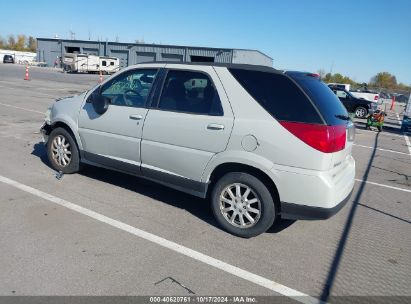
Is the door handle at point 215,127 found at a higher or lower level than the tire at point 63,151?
higher

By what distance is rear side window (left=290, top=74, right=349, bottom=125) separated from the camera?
12.2 ft

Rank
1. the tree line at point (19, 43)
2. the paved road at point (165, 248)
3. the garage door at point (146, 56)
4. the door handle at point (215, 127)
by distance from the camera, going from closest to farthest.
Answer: the paved road at point (165, 248) → the door handle at point (215, 127) → the garage door at point (146, 56) → the tree line at point (19, 43)

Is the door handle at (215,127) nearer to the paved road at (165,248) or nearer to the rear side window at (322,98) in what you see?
the rear side window at (322,98)

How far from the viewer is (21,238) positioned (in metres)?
3.64

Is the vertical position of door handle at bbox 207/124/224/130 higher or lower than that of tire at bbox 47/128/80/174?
higher

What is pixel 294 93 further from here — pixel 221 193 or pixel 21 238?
pixel 21 238

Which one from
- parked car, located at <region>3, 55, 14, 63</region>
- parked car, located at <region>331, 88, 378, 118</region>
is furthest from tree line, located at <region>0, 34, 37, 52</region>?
parked car, located at <region>331, 88, 378, 118</region>

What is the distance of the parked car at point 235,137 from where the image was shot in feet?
12.0

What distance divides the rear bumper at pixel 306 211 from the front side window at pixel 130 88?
2.23 m

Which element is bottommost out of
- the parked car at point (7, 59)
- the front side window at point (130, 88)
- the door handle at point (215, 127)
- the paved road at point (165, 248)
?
the paved road at point (165, 248)

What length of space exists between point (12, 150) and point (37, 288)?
16.0ft

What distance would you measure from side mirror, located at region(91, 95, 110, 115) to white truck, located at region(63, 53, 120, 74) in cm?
4540

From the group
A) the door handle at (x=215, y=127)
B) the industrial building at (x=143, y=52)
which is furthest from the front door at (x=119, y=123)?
the industrial building at (x=143, y=52)

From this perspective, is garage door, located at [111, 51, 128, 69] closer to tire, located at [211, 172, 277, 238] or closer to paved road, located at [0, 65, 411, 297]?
paved road, located at [0, 65, 411, 297]
